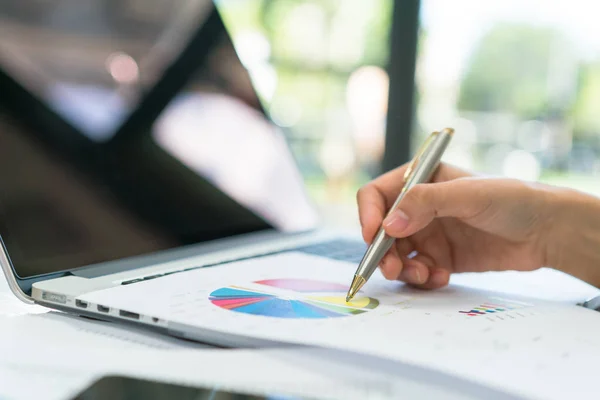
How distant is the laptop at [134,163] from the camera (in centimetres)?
50

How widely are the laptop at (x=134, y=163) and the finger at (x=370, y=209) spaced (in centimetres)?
9

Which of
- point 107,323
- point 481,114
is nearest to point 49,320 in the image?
point 107,323

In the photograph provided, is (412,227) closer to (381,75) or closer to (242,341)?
(242,341)

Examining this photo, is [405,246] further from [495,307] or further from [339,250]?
[495,307]

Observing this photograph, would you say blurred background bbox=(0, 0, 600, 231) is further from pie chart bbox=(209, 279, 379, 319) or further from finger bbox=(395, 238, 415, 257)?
pie chart bbox=(209, 279, 379, 319)

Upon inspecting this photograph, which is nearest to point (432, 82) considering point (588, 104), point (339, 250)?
point (588, 104)

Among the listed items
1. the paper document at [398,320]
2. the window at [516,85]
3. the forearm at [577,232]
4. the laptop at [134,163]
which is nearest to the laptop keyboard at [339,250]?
the laptop at [134,163]

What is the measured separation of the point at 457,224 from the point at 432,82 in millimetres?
1227

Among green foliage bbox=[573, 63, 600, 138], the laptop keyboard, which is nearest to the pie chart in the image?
the laptop keyboard

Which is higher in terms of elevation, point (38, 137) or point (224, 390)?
point (38, 137)

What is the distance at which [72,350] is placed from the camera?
0.34 m

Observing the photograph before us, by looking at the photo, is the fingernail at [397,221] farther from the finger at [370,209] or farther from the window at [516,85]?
the window at [516,85]

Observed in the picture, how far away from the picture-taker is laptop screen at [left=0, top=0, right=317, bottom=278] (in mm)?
521

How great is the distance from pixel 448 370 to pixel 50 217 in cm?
38
